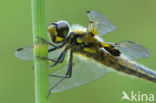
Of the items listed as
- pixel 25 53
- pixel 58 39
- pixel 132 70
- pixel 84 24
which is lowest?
pixel 132 70

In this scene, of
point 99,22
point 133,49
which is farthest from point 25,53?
point 133,49

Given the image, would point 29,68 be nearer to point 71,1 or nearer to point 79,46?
point 71,1

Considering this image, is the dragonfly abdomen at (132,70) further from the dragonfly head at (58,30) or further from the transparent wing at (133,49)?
the dragonfly head at (58,30)

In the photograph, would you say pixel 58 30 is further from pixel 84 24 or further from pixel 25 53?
pixel 84 24

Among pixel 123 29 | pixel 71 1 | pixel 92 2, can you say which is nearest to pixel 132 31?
pixel 123 29

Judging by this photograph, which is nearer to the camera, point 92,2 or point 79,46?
point 79,46

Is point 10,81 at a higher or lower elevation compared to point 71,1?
lower

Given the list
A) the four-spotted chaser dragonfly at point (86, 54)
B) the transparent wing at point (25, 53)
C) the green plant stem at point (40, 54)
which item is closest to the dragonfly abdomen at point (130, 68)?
the four-spotted chaser dragonfly at point (86, 54)
